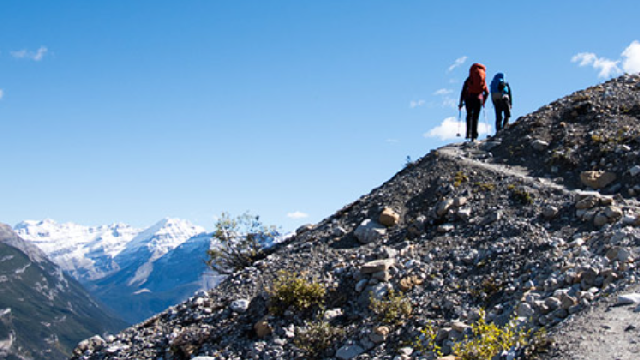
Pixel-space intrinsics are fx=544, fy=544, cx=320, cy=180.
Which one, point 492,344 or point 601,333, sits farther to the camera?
point 492,344

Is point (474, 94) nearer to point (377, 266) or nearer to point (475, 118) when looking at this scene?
point (475, 118)

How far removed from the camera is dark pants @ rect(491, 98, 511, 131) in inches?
1118

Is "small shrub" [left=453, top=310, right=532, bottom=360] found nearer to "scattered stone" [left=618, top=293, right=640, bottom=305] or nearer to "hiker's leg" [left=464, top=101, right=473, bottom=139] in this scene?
"scattered stone" [left=618, top=293, right=640, bottom=305]

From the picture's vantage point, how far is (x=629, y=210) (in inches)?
609

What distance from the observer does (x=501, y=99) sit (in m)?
28.2

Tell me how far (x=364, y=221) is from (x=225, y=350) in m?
7.63

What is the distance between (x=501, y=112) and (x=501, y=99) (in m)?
0.83

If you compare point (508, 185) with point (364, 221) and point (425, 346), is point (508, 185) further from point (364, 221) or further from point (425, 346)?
point (425, 346)

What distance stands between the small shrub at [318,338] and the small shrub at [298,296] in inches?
57.4

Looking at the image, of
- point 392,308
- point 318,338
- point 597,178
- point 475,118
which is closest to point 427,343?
point 392,308

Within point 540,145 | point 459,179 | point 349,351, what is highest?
point 540,145

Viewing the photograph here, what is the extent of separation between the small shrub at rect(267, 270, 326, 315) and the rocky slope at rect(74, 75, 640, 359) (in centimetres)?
24

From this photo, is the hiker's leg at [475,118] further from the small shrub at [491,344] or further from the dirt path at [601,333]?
the small shrub at [491,344]

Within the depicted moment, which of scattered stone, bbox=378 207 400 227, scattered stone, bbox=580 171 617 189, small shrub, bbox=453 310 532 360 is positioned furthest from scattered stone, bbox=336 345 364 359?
scattered stone, bbox=580 171 617 189
